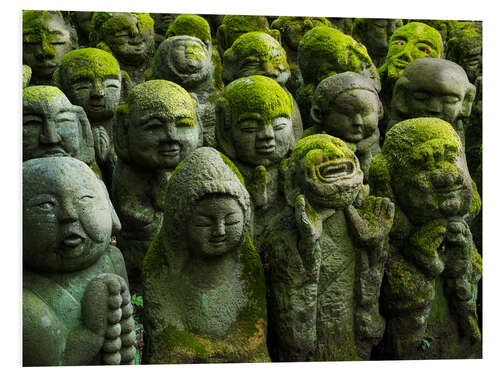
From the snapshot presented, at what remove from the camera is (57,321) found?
144 inches

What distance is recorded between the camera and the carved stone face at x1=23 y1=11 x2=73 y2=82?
741cm

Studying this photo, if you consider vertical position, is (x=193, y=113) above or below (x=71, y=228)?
above

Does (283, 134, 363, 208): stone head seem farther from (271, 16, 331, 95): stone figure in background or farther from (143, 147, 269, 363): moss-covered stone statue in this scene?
(271, 16, 331, 95): stone figure in background

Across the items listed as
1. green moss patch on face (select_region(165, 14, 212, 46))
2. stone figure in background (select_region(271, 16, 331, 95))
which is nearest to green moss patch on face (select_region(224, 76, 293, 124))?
green moss patch on face (select_region(165, 14, 212, 46))

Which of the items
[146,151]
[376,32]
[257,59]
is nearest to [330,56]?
[257,59]

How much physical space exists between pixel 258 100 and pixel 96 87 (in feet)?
6.12

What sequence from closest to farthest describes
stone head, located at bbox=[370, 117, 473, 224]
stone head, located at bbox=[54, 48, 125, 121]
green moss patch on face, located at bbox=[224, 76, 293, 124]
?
stone head, located at bbox=[370, 117, 473, 224]
green moss patch on face, located at bbox=[224, 76, 293, 124]
stone head, located at bbox=[54, 48, 125, 121]

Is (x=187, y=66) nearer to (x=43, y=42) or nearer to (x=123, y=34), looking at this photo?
(x=123, y=34)

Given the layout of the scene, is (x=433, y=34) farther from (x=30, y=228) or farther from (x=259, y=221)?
(x=30, y=228)

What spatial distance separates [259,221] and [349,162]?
185cm

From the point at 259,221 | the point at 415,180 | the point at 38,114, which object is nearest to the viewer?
the point at 415,180

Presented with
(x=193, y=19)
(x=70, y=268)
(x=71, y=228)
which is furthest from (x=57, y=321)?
(x=193, y=19)

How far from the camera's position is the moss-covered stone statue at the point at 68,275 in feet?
11.7

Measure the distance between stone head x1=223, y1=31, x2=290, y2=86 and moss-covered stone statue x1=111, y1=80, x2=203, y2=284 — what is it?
162cm
